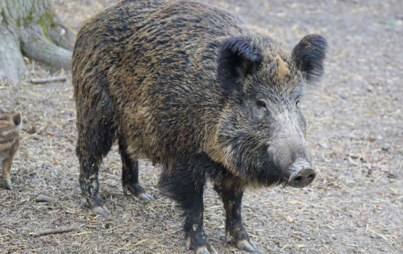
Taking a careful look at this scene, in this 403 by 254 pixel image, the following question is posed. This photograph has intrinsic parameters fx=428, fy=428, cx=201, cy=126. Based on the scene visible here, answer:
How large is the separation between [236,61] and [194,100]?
515 mm

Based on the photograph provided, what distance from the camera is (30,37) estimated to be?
7.11m

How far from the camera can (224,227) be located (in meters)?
4.71

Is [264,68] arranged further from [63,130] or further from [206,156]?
[63,130]

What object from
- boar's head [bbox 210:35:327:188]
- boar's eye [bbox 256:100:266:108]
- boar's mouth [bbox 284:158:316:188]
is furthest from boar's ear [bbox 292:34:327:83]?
boar's mouth [bbox 284:158:316:188]

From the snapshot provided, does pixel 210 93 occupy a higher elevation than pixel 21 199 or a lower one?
higher


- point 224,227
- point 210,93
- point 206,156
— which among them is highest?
point 210,93

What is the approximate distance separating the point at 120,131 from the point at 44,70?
335 cm

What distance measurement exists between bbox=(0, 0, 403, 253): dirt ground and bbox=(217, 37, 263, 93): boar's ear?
3.68 feet

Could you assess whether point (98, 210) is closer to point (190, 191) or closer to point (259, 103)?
point (190, 191)

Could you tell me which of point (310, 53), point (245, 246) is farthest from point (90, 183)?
point (310, 53)

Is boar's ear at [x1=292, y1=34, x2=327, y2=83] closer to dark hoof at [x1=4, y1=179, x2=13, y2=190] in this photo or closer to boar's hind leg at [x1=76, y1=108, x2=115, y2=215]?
boar's hind leg at [x1=76, y1=108, x2=115, y2=215]

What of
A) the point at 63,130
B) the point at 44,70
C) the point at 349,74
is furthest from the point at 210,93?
the point at 349,74

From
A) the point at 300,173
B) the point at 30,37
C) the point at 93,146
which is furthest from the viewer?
the point at 30,37

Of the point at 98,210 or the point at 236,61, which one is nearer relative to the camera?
the point at 236,61
